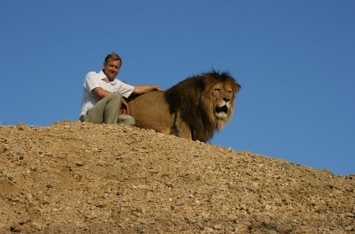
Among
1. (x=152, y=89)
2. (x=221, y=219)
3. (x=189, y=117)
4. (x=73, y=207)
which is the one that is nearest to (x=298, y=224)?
(x=221, y=219)

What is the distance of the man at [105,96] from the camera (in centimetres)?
1202

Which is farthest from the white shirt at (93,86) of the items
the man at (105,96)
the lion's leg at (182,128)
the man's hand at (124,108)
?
the lion's leg at (182,128)

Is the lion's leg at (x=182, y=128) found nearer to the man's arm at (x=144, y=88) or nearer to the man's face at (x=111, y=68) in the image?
the man's arm at (x=144, y=88)

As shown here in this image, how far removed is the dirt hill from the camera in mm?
7910

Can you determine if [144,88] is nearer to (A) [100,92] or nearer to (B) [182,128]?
(B) [182,128]

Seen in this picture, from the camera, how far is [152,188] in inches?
346

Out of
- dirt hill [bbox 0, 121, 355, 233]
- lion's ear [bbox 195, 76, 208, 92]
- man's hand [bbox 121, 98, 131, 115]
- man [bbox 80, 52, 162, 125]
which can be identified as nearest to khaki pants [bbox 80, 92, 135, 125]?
man [bbox 80, 52, 162, 125]

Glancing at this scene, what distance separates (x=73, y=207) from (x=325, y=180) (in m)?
3.40

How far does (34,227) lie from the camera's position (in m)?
7.91

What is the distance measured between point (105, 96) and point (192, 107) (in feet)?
5.56

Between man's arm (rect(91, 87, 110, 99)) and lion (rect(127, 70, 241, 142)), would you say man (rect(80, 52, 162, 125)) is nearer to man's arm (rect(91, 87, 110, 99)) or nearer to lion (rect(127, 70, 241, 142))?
man's arm (rect(91, 87, 110, 99))

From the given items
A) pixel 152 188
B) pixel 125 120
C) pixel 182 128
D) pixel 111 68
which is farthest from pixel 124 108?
pixel 152 188

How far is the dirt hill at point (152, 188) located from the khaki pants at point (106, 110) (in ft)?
3.88

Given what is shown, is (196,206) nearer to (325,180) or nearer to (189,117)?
(325,180)
